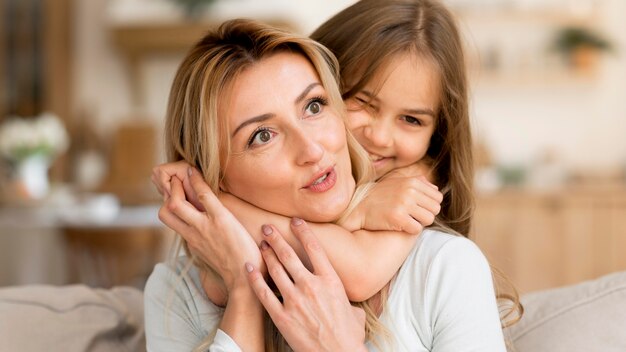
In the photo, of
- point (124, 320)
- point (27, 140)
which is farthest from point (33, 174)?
point (124, 320)

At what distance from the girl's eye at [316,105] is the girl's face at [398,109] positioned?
0.18m

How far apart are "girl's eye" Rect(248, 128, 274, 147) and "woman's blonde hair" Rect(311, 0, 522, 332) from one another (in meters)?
0.28

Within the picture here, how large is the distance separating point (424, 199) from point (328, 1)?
5015 mm

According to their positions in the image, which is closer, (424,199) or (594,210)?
(424,199)

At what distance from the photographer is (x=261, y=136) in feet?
3.83

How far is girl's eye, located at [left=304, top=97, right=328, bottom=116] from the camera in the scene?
1197mm

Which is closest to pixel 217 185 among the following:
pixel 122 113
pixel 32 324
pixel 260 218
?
pixel 260 218

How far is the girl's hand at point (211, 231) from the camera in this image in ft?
3.89

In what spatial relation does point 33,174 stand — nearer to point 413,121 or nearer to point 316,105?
point 413,121

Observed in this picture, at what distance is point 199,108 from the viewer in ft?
3.86

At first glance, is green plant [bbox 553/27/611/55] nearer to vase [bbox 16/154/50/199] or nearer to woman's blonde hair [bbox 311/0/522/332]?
vase [bbox 16/154/50/199]

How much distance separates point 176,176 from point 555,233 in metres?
3.89

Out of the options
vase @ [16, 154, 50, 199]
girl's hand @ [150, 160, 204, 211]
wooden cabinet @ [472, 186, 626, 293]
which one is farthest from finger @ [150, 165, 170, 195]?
wooden cabinet @ [472, 186, 626, 293]

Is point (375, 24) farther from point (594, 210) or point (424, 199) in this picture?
point (594, 210)
